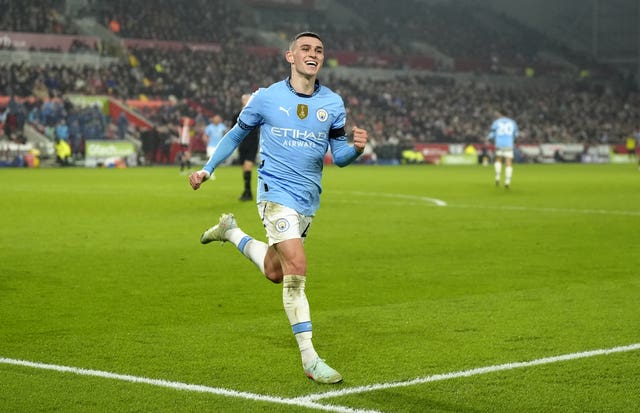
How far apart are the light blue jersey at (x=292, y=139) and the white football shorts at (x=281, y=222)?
1.9 inches

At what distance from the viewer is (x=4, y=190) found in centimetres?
2525

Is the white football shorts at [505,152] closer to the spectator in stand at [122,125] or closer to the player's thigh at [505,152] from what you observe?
the player's thigh at [505,152]

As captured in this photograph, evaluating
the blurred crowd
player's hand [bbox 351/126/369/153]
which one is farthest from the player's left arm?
the blurred crowd

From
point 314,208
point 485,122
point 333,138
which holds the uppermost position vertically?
point 333,138

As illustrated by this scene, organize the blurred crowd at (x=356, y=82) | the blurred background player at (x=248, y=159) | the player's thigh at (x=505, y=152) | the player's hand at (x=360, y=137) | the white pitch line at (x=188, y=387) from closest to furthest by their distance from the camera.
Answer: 1. the white pitch line at (x=188, y=387)
2. the player's hand at (x=360, y=137)
3. the blurred background player at (x=248, y=159)
4. the player's thigh at (x=505, y=152)
5. the blurred crowd at (x=356, y=82)

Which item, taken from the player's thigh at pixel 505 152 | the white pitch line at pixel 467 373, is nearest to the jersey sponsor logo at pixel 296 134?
the white pitch line at pixel 467 373

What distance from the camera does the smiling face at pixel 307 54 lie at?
6844mm

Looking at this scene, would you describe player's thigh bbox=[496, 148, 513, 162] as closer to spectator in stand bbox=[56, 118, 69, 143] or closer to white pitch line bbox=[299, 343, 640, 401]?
spectator in stand bbox=[56, 118, 69, 143]

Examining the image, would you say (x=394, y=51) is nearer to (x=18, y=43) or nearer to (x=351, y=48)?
(x=351, y=48)

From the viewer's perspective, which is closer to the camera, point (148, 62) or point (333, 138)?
point (333, 138)

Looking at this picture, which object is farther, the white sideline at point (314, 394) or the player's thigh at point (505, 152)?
the player's thigh at point (505, 152)

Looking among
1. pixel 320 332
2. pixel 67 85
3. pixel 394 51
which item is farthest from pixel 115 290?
pixel 394 51

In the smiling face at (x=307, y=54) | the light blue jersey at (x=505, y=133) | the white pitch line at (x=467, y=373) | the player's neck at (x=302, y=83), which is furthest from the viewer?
the light blue jersey at (x=505, y=133)

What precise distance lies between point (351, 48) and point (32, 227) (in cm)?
5170
